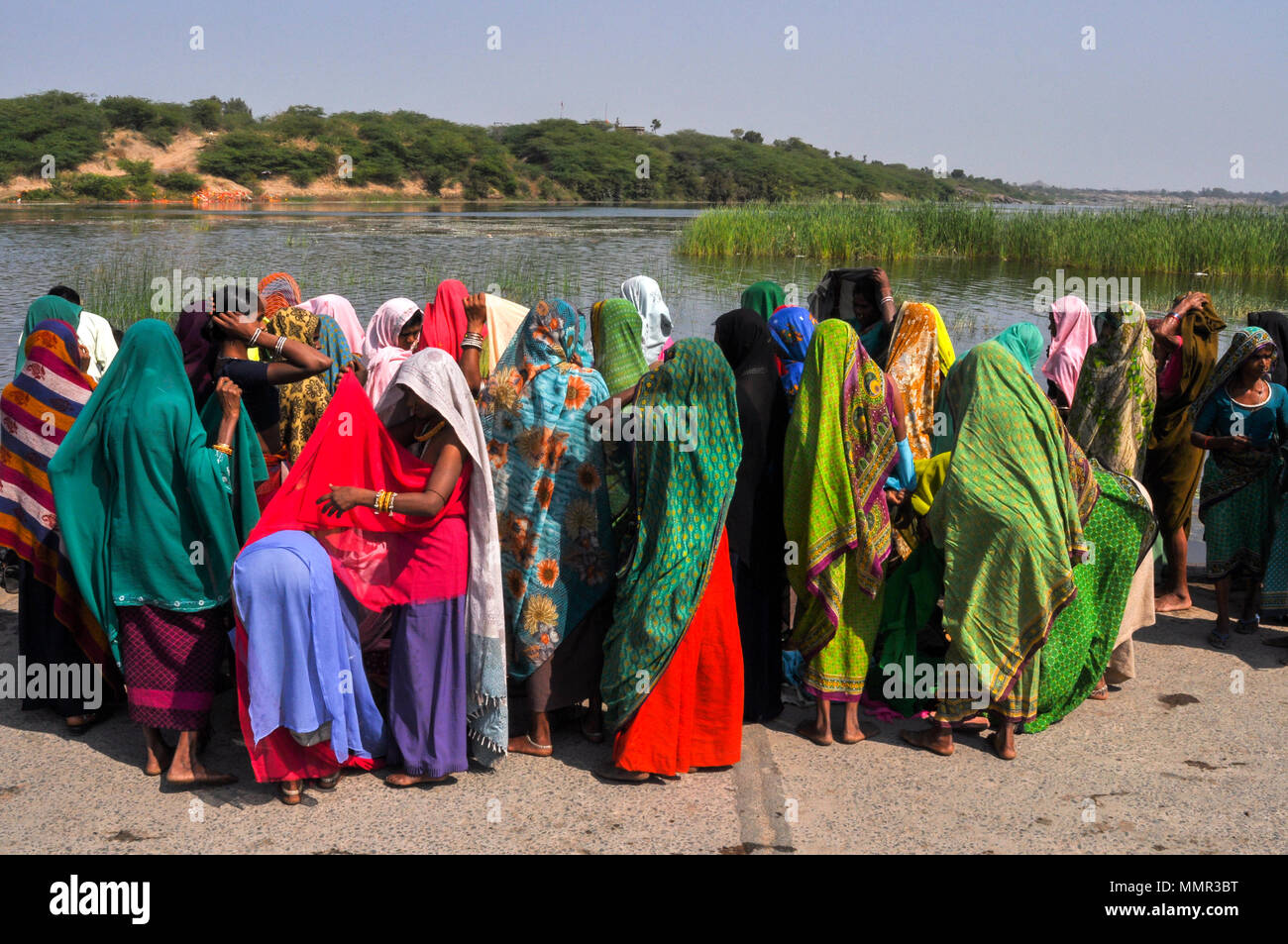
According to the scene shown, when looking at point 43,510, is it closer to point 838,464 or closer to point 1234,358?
point 838,464

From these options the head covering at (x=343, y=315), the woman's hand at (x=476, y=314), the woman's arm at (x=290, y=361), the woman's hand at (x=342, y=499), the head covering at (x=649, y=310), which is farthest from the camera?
the head covering at (x=649, y=310)

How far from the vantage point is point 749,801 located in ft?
11.0

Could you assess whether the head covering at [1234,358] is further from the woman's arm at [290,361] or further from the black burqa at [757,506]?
the woman's arm at [290,361]

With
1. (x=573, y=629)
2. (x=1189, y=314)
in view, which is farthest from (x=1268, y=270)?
(x=573, y=629)

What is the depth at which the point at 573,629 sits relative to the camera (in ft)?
12.1

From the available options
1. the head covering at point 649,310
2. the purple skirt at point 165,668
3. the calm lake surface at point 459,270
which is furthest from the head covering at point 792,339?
the calm lake surface at point 459,270

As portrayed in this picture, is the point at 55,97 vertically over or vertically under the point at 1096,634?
over

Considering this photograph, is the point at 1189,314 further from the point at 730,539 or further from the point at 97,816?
the point at 97,816

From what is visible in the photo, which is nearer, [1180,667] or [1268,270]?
[1180,667]

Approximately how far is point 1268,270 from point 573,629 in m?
20.0

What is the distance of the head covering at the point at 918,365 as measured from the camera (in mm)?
A: 4883

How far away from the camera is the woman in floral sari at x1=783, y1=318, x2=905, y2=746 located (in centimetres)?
364

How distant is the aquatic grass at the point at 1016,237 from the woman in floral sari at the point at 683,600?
A: 18.8 meters

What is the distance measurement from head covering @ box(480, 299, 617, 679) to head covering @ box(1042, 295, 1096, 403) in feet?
9.22
